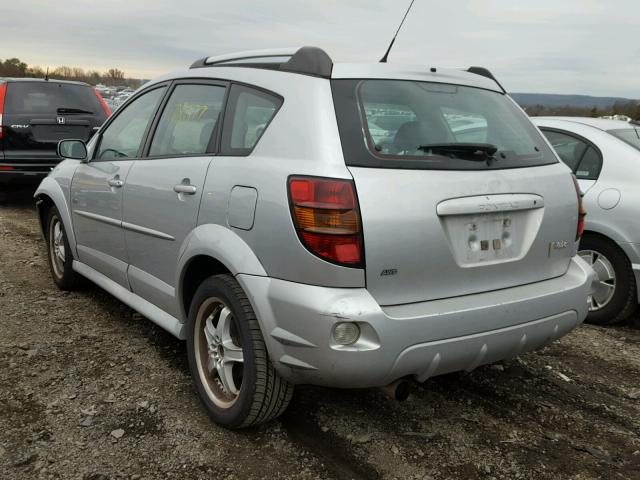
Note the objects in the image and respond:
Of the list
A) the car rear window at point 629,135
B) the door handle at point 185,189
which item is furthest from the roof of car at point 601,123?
the door handle at point 185,189

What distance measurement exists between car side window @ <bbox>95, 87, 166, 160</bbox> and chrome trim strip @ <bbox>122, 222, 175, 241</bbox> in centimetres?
45

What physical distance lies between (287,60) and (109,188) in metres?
1.63

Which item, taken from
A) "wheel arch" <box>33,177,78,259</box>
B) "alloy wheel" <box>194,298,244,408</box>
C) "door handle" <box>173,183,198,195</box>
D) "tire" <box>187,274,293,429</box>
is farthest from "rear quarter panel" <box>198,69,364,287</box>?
"wheel arch" <box>33,177,78,259</box>

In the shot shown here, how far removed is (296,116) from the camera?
8.47ft

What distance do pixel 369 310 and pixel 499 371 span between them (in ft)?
5.56

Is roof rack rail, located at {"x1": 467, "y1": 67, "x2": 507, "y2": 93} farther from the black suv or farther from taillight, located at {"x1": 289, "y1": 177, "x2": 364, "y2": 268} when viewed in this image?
the black suv

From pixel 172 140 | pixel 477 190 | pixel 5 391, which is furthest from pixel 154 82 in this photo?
pixel 477 190

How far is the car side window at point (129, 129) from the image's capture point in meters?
3.75

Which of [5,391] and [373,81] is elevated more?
[373,81]

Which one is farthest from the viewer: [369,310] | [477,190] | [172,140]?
[172,140]

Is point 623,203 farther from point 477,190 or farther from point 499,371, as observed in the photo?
point 477,190

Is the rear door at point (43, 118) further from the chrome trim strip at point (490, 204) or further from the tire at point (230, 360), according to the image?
the chrome trim strip at point (490, 204)

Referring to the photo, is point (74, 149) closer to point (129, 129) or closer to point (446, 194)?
point (129, 129)

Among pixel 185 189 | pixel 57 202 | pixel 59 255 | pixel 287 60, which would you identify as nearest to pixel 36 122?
pixel 59 255
